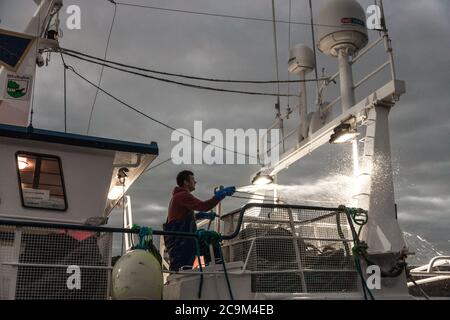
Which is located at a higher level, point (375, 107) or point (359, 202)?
point (375, 107)

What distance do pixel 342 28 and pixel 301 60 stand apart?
5.51ft

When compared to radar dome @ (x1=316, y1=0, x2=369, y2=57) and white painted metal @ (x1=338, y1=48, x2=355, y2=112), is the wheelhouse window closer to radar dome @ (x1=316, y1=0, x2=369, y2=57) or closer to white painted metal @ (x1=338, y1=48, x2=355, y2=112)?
white painted metal @ (x1=338, y1=48, x2=355, y2=112)

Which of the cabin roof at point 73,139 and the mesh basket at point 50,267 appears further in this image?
the cabin roof at point 73,139

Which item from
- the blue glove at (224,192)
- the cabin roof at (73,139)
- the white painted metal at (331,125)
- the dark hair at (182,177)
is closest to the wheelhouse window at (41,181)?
the cabin roof at (73,139)

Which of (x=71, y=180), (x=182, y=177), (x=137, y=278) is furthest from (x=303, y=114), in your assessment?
(x=137, y=278)

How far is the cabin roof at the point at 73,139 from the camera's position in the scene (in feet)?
21.8

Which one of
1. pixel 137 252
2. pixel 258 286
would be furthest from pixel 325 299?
pixel 137 252

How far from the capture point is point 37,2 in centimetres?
996

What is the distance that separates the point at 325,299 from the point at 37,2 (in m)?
7.70

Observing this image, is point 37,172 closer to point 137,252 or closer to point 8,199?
point 8,199

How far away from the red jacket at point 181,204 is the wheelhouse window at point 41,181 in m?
1.43

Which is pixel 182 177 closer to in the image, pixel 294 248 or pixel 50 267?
pixel 294 248

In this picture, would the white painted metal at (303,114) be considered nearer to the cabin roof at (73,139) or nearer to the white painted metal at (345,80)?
the white painted metal at (345,80)
